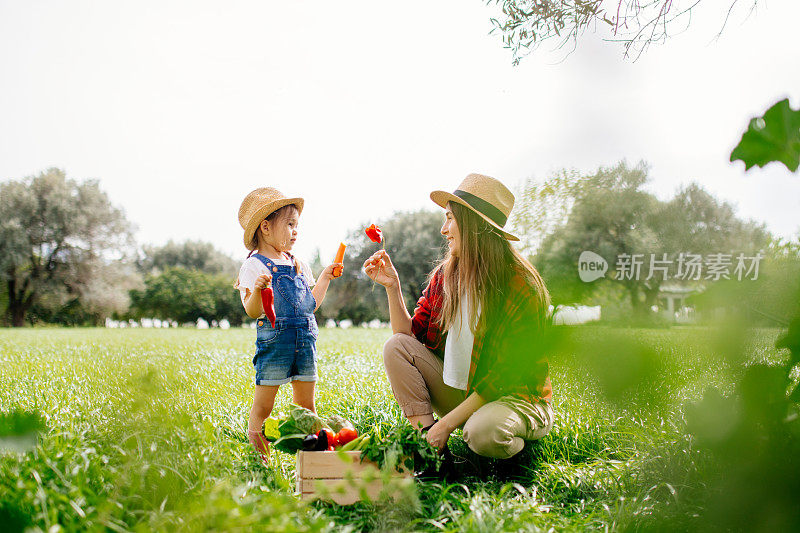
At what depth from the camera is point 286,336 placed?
3.08 m

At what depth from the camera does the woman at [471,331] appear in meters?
2.55

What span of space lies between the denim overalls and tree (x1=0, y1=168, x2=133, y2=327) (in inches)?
1361

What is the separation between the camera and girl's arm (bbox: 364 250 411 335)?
2984 millimetres

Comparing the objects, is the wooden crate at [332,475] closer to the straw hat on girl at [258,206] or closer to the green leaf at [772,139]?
the straw hat on girl at [258,206]

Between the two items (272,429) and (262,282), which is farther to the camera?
(262,282)

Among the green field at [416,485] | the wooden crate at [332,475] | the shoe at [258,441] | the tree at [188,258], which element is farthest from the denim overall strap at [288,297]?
the tree at [188,258]

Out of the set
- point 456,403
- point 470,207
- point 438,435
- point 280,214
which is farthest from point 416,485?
point 280,214

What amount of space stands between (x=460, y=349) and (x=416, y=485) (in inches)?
26.7

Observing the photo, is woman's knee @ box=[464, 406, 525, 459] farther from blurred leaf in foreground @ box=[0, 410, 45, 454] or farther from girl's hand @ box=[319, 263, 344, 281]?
blurred leaf in foreground @ box=[0, 410, 45, 454]

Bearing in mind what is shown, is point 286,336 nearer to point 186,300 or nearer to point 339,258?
point 339,258

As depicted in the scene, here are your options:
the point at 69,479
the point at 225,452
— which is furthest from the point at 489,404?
the point at 69,479

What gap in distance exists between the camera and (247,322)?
4228cm

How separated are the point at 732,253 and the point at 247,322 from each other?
43.3 m

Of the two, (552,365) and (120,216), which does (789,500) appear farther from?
(120,216)
